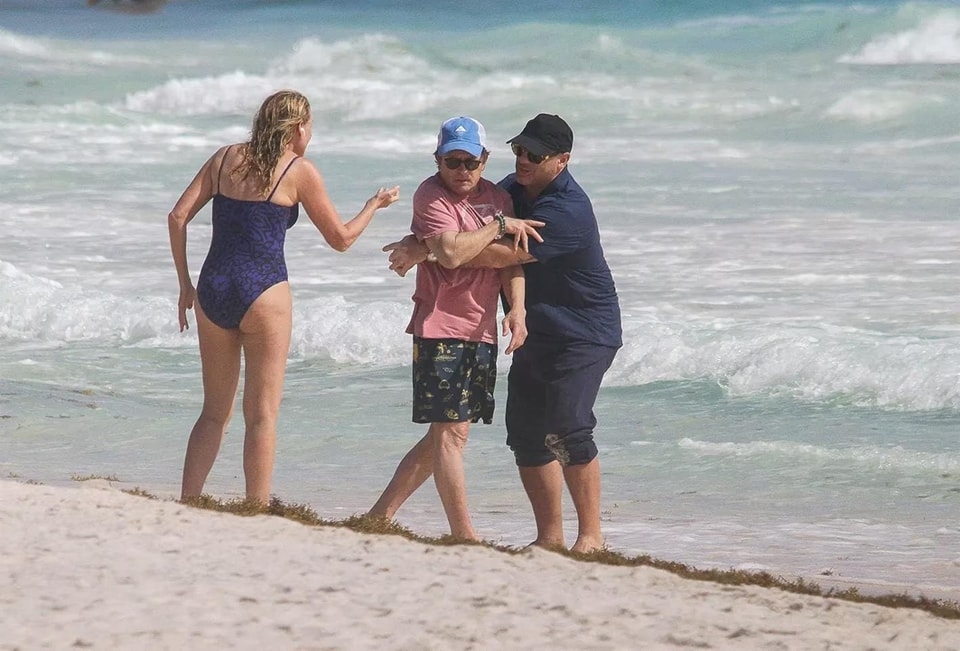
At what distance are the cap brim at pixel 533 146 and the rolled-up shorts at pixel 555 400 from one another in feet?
2.17

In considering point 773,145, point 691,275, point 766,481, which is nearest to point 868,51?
point 773,145

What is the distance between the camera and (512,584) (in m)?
4.98

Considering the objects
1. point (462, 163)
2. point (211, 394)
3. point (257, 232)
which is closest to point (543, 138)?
point (462, 163)

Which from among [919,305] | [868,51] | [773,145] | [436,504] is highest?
[868,51]

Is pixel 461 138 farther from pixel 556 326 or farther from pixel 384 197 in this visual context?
pixel 556 326

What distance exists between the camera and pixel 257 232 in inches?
222

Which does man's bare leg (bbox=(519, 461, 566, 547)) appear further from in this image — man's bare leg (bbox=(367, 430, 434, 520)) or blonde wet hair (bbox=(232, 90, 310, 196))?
blonde wet hair (bbox=(232, 90, 310, 196))

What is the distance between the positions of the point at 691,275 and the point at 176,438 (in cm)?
652

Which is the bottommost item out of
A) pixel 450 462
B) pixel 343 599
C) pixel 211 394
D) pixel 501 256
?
pixel 343 599

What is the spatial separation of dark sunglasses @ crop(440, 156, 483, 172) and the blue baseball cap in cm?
3

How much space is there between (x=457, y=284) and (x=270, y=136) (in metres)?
0.79

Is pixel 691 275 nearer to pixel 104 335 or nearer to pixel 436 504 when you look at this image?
pixel 104 335

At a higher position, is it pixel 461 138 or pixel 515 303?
pixel 461 138

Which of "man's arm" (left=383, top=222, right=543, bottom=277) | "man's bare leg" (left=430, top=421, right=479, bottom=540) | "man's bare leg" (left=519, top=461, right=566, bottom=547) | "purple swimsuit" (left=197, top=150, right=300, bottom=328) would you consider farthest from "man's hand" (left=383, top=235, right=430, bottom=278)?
"man's bare leg" (left=519, top=461, right=566, bottom=547)
